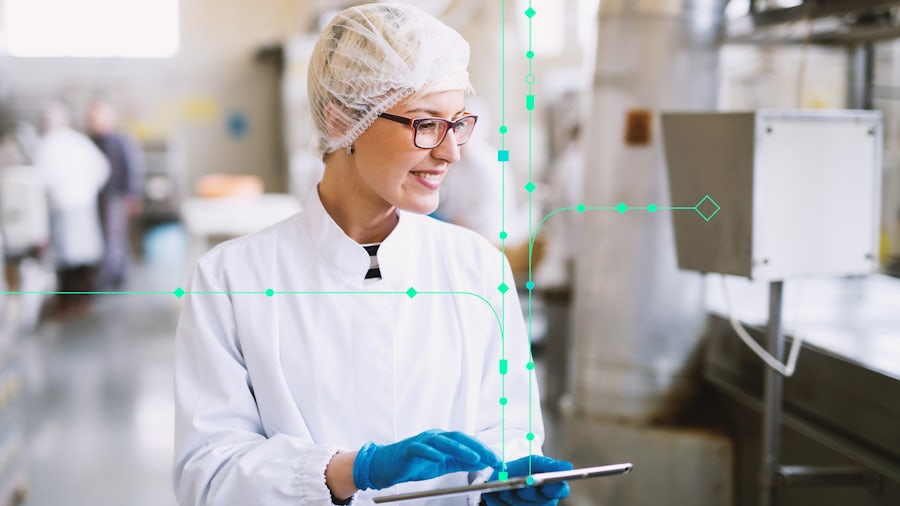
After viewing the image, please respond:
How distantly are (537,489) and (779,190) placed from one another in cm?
86

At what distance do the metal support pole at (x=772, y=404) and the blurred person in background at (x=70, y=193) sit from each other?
16.7 ft

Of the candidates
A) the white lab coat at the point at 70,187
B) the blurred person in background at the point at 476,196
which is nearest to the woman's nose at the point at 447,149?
the blurred person in background at the point at 476,196

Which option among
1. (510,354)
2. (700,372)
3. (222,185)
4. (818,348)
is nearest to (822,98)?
(700,372)

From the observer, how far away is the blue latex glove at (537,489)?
42.6 inches

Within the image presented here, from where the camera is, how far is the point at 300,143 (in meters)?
7.38

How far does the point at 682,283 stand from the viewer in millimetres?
2309

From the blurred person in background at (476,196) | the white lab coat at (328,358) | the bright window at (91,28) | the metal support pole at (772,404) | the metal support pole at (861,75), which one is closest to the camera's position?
the white lab coat at (328,358)

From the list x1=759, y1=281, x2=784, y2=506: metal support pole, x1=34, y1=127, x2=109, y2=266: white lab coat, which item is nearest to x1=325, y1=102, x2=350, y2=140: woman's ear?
x1=759, y1=281, x2=784, y2=506: metal support pole

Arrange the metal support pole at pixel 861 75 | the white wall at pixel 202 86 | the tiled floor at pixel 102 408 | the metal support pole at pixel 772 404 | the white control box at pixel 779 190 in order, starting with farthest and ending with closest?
1. the white wall at pixel 202 86
2. the tiled floor at pixel 102 408
3. the metal support pole at pixel 861 75
4. the metal support pole at pixel 772 404
5. the white control box at pixel 779 190

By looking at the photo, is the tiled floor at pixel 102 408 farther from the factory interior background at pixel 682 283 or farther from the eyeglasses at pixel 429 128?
the eyeglasses at pixel 429 128

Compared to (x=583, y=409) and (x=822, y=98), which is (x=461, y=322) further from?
(x=822, y=98)

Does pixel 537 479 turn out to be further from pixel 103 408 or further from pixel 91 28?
pixel 91 28

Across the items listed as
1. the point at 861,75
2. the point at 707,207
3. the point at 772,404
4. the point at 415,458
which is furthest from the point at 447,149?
the point at 861,75

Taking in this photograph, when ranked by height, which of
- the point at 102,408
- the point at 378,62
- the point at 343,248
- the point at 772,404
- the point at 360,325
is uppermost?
the point at 378,62
